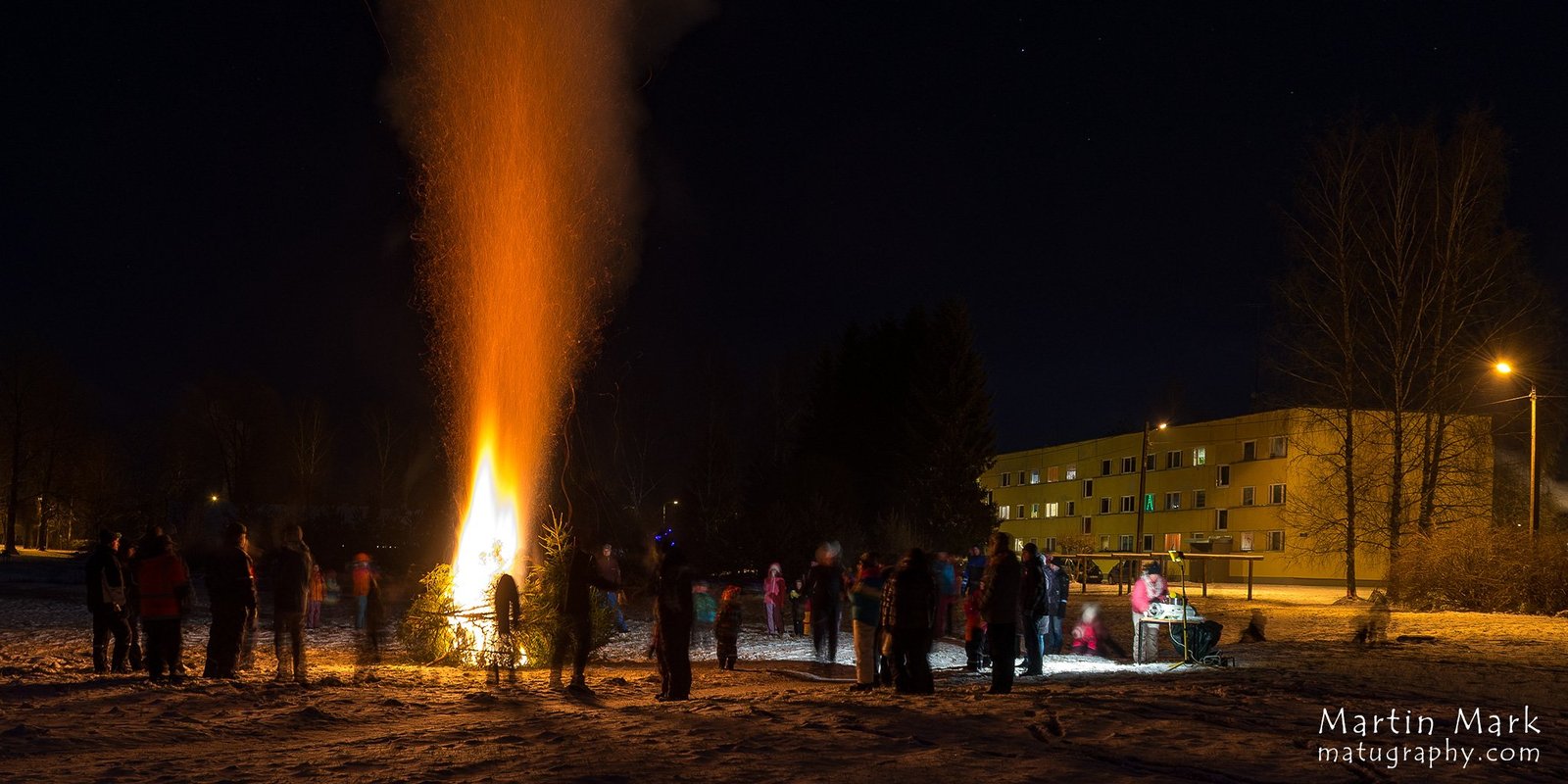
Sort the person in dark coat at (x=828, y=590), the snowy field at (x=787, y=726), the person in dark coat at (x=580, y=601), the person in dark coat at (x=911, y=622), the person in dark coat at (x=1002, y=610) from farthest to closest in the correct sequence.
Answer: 1. the person in dark coat at (x=828, y=590)
2. the person in dark coat at (x=580, y=601)
3. the person in dark coat at (x=1002, y=610)
4. the person in dark coat at (x=911, y=622)
5. the snowy field at (x=787, y=726)

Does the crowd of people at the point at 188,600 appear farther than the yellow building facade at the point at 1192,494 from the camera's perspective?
No

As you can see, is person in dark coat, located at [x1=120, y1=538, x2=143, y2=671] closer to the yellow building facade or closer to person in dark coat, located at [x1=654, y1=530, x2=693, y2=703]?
person in dark coat, located at [x1=654, y1=530, x2=693, y2=703]

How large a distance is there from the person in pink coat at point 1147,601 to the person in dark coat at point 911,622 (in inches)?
197

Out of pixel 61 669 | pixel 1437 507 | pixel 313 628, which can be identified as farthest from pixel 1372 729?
pixel 1437 507

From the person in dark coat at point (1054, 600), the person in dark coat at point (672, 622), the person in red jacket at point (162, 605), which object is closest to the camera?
the person in dark coat at point (672, 622)

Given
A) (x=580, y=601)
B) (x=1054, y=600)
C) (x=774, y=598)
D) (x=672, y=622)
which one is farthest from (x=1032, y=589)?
(x=774, y=598)

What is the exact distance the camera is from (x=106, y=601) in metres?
13.7

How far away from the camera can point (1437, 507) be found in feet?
107

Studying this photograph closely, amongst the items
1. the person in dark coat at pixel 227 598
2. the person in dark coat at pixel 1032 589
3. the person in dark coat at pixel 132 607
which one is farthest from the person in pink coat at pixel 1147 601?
the person in dark coat at pixel 132 607

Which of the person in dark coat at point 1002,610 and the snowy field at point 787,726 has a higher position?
the person in dark coat at point 1002,610

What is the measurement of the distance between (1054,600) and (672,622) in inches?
298

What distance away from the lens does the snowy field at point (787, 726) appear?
815 centimetres

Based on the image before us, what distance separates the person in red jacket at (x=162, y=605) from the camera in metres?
13.0

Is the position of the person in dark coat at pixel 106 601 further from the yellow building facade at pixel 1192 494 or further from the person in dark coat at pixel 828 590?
the yellow building facade at pixel 1192 494
